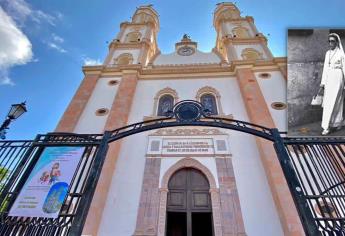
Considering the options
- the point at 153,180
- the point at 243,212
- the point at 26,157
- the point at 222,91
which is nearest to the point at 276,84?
the point at 222,91

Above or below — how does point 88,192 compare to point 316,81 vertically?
below

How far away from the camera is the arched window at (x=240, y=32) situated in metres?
16.3

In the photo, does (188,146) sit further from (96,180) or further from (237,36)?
(237,36)

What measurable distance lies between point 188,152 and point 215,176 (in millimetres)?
1397

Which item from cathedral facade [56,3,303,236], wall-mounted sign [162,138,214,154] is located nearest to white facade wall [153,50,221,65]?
cathedral facade [56,3,303,236]

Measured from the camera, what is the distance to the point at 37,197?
4449 millimetres

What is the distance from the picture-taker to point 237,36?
635 inches

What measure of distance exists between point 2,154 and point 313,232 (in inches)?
259

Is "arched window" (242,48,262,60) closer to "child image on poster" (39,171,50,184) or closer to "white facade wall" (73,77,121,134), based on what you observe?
"white facade wall" (73,77,121,134)

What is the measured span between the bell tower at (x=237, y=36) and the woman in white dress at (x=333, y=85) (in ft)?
24.9

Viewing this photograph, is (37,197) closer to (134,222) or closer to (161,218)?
(134,222)

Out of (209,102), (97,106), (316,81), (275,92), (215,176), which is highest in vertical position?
(275,92)

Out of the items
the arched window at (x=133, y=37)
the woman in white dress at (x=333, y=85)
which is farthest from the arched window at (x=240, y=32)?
the woman in white dress at (x=333, y=85)

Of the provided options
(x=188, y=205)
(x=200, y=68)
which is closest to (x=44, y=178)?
(x=188, y=205)
